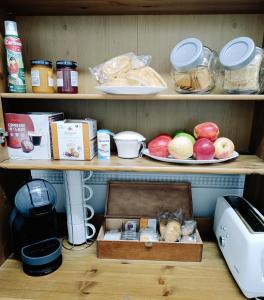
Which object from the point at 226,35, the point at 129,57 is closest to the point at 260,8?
the point at 226,35

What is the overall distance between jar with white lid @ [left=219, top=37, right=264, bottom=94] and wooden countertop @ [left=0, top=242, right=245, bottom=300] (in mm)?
765

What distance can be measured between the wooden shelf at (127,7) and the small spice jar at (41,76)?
0.24m

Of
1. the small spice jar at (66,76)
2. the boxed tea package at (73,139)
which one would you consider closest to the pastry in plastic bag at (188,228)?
the boxed tea package at (73,139)

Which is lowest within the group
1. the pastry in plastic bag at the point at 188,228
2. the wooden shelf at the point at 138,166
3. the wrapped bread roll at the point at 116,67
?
the pastry in plastic bag at the point at 188,228

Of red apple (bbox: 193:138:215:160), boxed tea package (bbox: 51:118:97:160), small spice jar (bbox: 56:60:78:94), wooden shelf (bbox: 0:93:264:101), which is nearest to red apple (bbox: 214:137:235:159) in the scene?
red apple (bbox: 193:138:215:160)

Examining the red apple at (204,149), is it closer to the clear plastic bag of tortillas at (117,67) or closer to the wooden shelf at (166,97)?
the wooden shelf at (166,97)

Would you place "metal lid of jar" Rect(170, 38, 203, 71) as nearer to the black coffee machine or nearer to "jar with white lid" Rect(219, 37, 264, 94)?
"jar with white lid" Rect(219, 37, 264, 94)

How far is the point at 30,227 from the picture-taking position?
3.29ft

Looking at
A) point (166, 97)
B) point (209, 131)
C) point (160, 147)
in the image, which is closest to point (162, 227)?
point (160, 147)

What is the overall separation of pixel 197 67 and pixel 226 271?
33.9 inches

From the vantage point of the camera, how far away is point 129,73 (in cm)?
92

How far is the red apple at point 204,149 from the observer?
3.04 ft

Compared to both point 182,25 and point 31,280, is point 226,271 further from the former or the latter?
point 182,25

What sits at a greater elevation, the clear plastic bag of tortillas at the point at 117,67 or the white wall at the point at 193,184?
the clear plastic bag of tortillas at the point at 117,67
